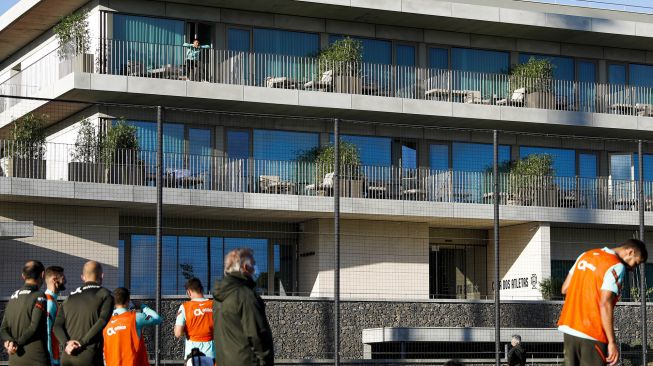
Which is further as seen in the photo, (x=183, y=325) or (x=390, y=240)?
(x=390, y=240)

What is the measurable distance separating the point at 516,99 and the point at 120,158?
43.3 ft

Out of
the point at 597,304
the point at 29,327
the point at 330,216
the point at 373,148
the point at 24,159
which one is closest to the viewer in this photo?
the point at 597,304

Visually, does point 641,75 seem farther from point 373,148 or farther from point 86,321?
point 86,321

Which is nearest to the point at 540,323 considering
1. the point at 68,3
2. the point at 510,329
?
the point at 510,329

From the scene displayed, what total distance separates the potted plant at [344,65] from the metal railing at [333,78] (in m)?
0.03

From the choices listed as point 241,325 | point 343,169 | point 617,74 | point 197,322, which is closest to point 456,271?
point 343,169

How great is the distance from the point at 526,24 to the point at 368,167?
7.32 metres

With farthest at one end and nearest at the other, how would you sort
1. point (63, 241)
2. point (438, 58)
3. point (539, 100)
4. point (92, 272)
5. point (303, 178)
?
point (438, 58) → point (539, 100) → point (303, 178) → point (63, 241) → point (92, 272)

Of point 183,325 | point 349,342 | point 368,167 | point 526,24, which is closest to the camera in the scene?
point 183,325

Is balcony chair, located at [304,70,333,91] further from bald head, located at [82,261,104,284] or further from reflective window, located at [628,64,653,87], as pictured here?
bald head, located at [82,261,104,284]

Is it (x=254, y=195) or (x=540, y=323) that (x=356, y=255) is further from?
(x=540, y=323)

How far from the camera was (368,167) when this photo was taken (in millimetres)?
33719

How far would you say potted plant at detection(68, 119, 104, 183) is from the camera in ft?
96.3

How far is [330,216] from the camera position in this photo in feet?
110
